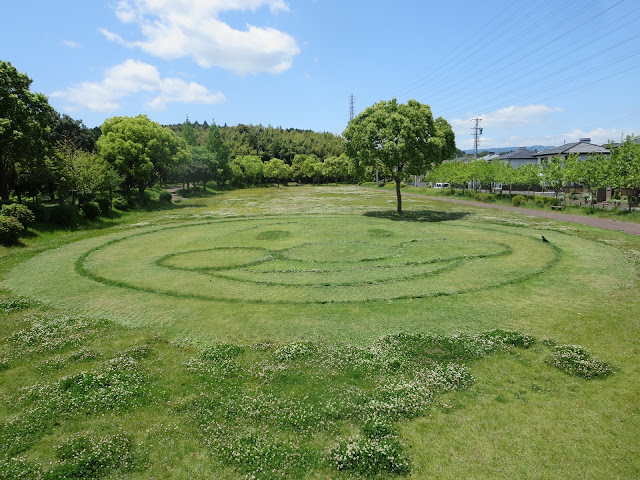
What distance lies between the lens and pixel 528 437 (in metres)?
7.78

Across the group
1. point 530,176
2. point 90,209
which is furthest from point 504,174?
point 90,209

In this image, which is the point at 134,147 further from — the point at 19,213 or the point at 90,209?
the point at 19,213

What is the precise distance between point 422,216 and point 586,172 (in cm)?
2026

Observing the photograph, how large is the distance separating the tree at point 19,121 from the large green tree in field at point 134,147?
613 inches

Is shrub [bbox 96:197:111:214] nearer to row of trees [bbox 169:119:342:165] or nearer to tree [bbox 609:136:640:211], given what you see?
tree [bbox 609:136:640:211]

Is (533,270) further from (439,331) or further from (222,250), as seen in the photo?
(222,250)

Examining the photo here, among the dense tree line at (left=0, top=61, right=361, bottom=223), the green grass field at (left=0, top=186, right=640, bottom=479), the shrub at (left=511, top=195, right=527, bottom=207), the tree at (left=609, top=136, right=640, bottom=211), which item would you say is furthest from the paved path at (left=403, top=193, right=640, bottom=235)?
the dense tree line at (left=0, top=61, right=361, bottom=223)

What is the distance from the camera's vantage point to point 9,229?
26.5m

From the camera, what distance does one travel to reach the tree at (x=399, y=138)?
1499 inches

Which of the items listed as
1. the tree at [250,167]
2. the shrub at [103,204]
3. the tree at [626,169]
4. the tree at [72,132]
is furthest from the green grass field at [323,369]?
the tree at [250,167]

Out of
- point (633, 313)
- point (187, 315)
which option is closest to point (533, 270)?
point (633, 313)

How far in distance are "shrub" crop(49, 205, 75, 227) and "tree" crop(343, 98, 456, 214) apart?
29.5 meters

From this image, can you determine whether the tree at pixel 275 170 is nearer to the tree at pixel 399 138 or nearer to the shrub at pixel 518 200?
the tree at pixel 399 138

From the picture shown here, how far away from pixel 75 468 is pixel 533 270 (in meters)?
21.1
